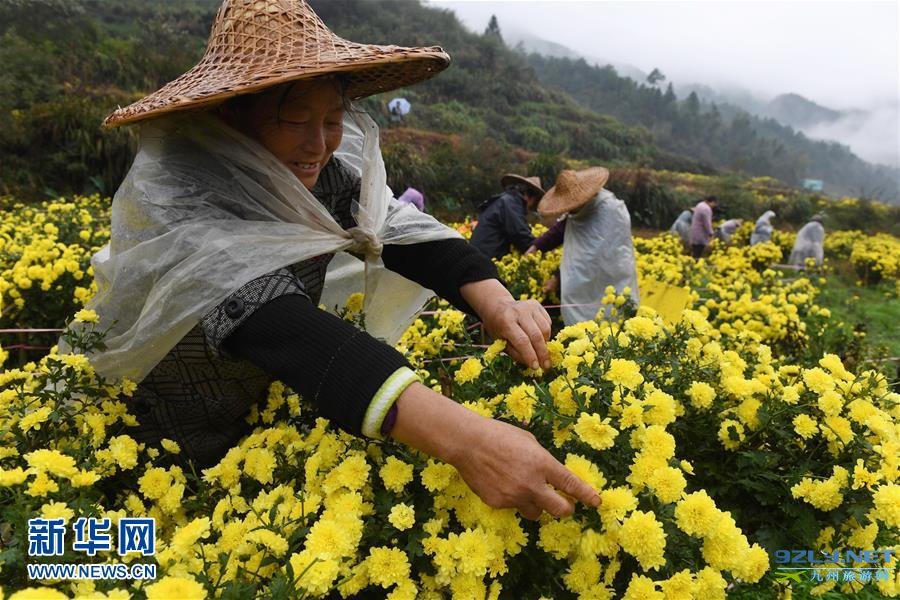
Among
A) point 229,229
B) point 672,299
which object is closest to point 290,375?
point 229,229

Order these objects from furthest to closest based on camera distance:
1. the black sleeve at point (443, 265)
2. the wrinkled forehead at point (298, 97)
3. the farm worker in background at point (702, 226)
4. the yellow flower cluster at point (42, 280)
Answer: the farm worker in background at point (702, 226) → the yellow flower cluster at point (42, 280) → the black sleeve at point (443, 265) → the wrinkled forehead at point (298, 97)

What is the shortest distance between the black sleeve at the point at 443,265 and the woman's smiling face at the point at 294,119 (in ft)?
1.69

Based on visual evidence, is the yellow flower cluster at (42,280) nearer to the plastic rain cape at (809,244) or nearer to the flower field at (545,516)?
the flower field at (545,516)

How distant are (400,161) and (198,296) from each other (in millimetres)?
14488

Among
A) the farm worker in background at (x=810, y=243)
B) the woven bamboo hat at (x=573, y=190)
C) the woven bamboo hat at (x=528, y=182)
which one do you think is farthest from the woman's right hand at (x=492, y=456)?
the farm worker in background at (x=810, y=243)

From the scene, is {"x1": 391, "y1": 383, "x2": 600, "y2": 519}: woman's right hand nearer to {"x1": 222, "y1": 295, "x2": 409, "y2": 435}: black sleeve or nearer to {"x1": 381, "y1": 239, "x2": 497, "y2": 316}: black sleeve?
{"x1": 222, "y1": 295, "x2": 409, "y2": 435}: black sleeve

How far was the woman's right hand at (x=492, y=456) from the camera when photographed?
37.5 inches

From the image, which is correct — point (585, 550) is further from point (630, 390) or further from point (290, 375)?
point (290, 375)

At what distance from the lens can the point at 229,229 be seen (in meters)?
1.32

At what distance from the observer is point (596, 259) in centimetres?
445

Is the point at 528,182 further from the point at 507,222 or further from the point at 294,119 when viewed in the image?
the point at 294,119

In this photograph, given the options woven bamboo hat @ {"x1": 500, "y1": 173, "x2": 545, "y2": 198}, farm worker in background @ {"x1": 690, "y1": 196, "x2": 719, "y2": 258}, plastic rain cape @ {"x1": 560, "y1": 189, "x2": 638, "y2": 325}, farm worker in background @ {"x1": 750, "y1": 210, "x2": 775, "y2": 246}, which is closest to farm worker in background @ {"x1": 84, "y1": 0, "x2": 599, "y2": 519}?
plastic rain cape @ {"x1": 560, "y1": 189, "x2": 638, "y2": 325}

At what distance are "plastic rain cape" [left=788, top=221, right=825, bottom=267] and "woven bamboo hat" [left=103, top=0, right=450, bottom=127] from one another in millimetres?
11205

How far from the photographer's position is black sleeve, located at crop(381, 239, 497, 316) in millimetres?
1832
